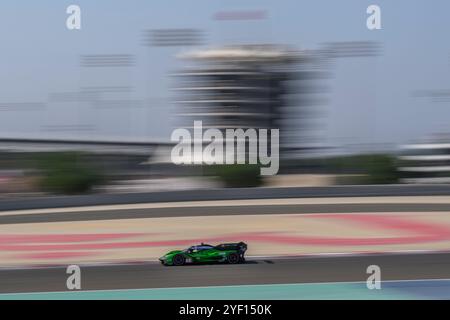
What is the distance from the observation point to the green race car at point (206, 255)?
6152 mm

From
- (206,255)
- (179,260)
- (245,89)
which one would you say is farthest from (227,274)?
(245,89)

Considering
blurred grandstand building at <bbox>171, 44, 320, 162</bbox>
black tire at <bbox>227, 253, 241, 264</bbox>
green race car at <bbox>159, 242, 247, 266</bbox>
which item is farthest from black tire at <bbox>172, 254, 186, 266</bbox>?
blurred grandstand building at <bbox>171, 44, 320, 162</bbox>

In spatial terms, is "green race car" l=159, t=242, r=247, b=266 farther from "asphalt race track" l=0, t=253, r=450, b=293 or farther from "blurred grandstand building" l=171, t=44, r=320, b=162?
"blurred grandstand building" l=171, t=44, r=320, b=162

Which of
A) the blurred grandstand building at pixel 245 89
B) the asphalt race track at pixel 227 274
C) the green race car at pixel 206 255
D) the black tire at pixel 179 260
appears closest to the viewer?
the asphalt race track at pixel 227 274

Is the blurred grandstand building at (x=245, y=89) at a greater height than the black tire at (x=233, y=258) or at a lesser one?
greater

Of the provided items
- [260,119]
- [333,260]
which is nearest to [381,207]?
[333,260]

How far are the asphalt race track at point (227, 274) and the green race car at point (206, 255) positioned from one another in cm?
8

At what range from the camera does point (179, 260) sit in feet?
20.9

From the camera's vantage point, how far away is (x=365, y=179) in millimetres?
21984

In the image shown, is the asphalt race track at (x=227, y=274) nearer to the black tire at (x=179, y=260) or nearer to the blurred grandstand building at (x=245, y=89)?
the black tire at (x=179, y=260)

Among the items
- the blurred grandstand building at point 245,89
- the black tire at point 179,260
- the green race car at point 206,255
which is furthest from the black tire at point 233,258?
the blurred grandstand building at point 245,89

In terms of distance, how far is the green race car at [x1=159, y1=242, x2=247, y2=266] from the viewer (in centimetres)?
615
